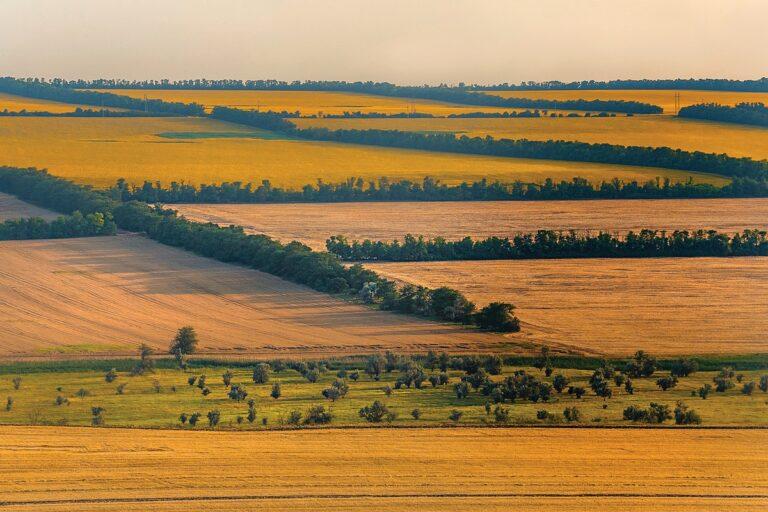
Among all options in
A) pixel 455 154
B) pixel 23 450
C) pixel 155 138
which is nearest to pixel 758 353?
pixel 23 450

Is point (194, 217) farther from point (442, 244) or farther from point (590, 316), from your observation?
point (590, 316)

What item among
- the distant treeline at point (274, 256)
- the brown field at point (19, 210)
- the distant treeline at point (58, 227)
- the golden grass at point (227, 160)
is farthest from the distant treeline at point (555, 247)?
the golden grass at point (227, 160)

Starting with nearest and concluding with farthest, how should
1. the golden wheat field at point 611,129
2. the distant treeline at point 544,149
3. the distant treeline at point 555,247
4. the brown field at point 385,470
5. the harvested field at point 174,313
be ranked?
the brown field at point 385,470, the harvested field at point 174,313, the distant treeline at point 555,247, the distant treeline at point 544,149, the golden wheat field at point 611,129

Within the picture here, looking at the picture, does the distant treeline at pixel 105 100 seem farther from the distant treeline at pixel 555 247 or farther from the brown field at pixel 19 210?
the distant treeline at pixel 555 247

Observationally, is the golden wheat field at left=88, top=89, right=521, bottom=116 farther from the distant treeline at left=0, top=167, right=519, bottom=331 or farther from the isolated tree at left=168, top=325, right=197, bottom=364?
the isolated tree at left=168, top=325, right=197, bottom=364

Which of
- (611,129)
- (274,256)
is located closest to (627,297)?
(274,256)
